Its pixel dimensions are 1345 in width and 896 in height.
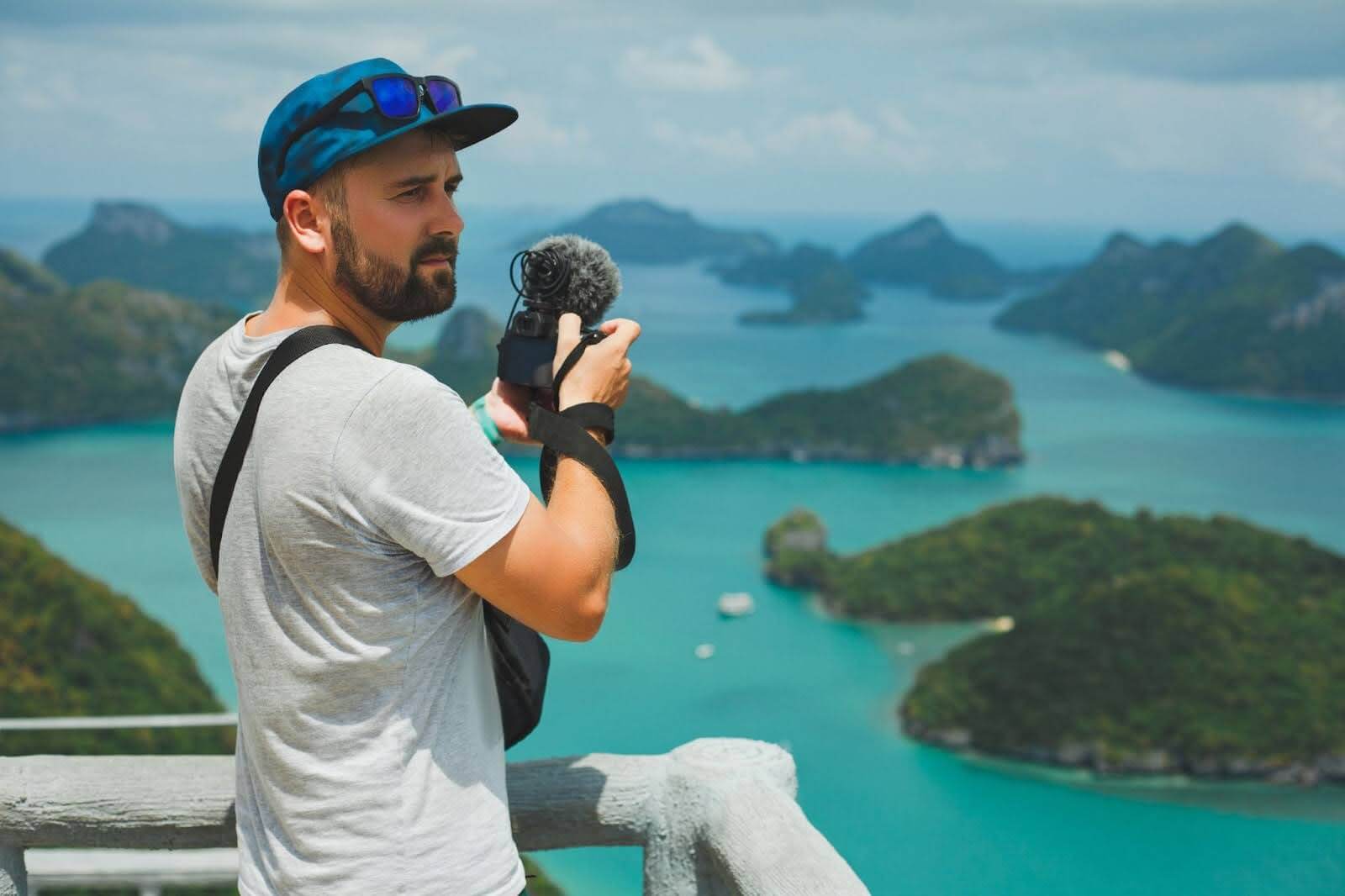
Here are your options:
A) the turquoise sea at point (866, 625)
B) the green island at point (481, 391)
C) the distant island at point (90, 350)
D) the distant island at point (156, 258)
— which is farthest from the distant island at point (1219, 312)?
the distant island at point (156, 258)

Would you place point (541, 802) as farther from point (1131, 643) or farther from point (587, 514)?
point (1131, 643)

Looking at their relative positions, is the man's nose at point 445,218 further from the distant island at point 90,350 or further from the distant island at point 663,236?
the distant island at point 663,236

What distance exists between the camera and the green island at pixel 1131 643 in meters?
37.0

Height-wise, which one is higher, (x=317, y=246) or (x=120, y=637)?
(x=317, y=246)

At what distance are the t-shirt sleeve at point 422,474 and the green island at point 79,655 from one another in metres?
33.5

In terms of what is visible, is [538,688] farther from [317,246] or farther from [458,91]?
[458,91]

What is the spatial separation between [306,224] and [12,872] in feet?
3.72

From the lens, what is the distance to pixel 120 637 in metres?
35.4

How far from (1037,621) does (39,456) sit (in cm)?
5056

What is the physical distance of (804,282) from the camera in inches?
4882

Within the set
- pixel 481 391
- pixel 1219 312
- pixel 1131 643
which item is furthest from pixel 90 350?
pixel 1219 312

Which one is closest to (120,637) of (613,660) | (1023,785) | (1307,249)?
(613,660)

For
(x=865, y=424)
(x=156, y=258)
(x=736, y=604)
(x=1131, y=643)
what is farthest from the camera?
(x=156, y=258)

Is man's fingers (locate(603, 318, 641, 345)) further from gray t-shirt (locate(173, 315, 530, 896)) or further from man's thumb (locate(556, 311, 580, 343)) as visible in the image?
gray t-shirt (locate(173, 315, 530, 896))
